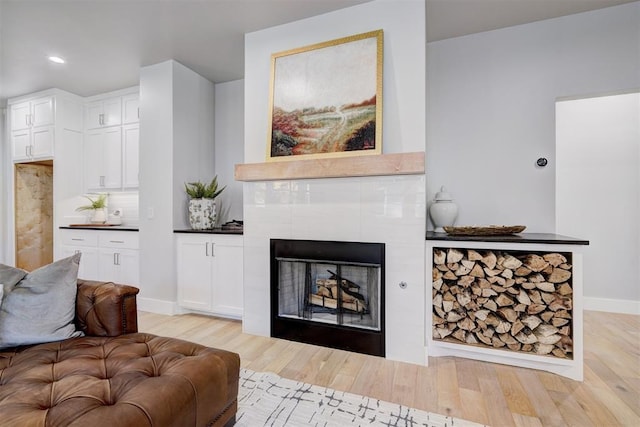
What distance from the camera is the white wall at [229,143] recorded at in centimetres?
359

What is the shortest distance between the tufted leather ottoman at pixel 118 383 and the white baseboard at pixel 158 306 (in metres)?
1.71

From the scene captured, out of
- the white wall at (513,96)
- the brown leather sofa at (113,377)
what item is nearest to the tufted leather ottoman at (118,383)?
the brown leather sofa at (113,377)

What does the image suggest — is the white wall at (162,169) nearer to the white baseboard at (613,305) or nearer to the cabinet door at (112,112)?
the cabinet door at (112,112)

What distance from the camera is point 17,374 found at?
1.15 m

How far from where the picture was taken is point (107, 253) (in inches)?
139

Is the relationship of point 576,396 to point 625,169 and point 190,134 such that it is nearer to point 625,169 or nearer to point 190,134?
point 625,169

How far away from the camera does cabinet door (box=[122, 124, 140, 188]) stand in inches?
147

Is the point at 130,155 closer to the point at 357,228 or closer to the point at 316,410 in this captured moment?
the point at 357,228

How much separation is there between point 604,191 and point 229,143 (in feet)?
14.0

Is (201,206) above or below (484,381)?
above

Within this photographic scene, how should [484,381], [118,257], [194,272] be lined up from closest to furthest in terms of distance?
[484,381] → [194,272] → [118,257]

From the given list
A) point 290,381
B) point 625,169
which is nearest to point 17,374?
point 290,381

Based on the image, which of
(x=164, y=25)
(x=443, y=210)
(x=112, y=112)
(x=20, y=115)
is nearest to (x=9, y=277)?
(x=164, y=25)

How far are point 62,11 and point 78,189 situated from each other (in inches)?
101
